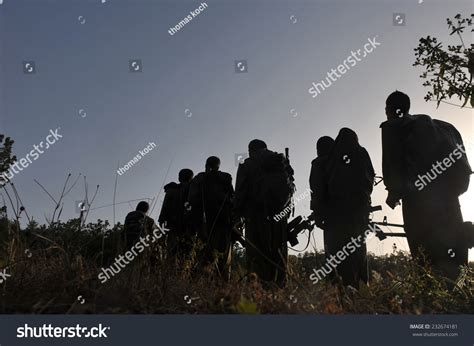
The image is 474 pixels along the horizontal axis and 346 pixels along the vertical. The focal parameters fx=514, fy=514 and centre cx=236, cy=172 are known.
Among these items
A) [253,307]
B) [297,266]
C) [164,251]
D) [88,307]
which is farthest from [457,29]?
[88,307]

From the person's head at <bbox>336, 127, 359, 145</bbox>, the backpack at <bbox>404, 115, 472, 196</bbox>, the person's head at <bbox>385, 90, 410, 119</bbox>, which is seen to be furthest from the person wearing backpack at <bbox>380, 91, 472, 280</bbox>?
the person's head at <bbox>336, 127, 359, 145</bbox>

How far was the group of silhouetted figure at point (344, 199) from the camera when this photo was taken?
19.0ft

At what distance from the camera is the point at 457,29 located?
17.6 feet

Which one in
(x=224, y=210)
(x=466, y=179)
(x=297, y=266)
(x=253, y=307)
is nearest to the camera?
(x=253, y=307)

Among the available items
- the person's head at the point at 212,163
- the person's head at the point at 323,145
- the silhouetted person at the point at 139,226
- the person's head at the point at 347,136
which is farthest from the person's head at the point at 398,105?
the person's head at the point at 212,163

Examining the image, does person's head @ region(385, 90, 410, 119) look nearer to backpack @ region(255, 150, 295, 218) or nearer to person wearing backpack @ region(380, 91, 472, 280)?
person wearing backpack @ region(380, 91, 472, 280)

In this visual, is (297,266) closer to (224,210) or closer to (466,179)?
(466,179)

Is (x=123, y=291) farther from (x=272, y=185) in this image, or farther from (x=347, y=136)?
(x=272, y=185)

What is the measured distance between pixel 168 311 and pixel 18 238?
4.02 ft

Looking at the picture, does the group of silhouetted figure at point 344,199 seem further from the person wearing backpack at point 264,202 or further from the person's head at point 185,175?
the person's head at point 185,175

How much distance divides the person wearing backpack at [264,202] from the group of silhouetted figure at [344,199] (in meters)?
0.02

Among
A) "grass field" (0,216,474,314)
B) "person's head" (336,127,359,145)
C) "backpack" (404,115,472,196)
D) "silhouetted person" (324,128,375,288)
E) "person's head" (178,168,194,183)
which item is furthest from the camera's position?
"person's head" (178,168,194,183)

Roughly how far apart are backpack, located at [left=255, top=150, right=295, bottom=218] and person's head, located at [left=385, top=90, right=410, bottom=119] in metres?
2.20

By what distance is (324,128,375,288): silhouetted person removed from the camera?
23.5 ft
